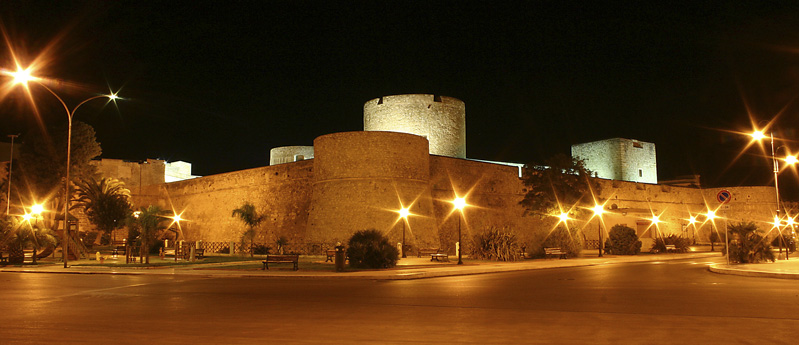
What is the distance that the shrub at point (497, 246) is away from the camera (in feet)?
72.0

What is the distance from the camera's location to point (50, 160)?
91.9 ft

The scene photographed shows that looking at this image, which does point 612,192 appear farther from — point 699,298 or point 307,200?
point 699,298

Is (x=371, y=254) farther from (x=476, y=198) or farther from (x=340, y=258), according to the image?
(x=476, y=198)

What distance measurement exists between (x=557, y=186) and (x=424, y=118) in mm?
8477

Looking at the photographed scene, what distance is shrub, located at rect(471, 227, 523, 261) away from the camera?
72.0 ft

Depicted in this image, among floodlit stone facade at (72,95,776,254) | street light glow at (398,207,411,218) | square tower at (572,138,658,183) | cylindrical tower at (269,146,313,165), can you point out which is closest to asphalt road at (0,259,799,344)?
floodlit stone facade at (72,95,776,254)

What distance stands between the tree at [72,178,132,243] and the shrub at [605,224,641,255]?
23247 mm

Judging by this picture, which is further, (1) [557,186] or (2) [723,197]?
(1) [557,186]

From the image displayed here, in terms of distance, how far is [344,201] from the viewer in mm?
25609

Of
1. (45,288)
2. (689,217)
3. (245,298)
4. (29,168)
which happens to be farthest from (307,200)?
(689,217)

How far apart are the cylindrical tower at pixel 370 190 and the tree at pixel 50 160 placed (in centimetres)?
1158

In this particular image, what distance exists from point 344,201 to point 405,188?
272 cm

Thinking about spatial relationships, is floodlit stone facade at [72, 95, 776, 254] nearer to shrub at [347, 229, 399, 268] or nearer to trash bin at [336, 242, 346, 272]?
shrub at [347, 229, 399, 268]

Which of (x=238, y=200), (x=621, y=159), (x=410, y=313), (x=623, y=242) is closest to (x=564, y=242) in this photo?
(x=623, y=242)
